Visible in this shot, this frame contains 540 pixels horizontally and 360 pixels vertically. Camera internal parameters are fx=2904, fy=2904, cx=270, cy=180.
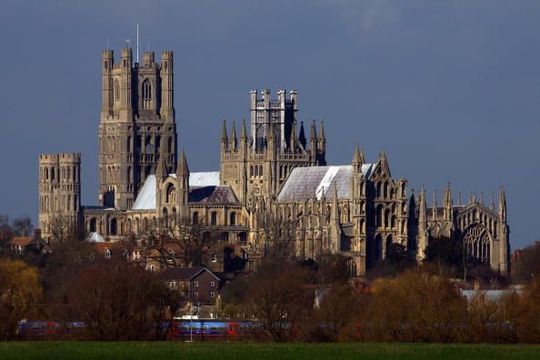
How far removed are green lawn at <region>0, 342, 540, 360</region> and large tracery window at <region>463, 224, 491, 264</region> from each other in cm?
7906

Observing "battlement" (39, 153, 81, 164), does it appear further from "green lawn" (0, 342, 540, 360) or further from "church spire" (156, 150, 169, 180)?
"green lawn" (0, 342, 540, 360)

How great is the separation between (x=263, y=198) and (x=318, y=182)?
4238 mm

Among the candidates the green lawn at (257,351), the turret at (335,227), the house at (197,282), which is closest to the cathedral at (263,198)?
the turret at (335,227)

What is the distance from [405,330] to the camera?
10875 cm

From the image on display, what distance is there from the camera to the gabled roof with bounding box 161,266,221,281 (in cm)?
15562

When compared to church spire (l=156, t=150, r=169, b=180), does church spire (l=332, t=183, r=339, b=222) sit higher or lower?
lower

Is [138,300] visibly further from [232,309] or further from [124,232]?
[124,232]

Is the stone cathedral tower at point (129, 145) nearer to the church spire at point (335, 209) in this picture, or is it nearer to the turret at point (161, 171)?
the turret at point (161, 171)

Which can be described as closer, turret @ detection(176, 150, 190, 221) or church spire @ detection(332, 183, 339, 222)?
church spire @ detection(332, 183, 339, 222)

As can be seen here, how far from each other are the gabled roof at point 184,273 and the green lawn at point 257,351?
176 feet

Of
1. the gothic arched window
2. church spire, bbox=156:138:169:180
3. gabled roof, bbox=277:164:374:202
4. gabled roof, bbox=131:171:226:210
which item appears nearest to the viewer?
gabled roof, bbox=277:164:374:202

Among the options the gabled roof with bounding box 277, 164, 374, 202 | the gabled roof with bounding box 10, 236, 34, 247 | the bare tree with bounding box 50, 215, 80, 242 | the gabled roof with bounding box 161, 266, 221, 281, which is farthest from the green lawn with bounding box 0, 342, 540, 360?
the bare tree with bounding box 50, 215, 80, 242

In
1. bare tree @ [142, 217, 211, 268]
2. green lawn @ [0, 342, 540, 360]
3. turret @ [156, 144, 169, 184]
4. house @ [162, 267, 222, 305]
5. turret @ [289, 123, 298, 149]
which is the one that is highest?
turret @ [289, 123, 298, 149]

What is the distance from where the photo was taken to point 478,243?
181 m
